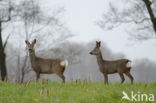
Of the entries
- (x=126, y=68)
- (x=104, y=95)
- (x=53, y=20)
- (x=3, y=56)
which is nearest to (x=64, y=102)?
(x=104, y=95)

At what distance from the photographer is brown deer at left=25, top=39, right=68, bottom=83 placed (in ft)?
36.6

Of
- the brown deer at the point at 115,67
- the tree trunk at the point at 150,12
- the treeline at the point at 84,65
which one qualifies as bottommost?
the treeline at the point at 84,65

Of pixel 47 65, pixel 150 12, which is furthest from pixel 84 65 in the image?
pixel 47 65

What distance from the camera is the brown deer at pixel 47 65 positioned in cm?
1116

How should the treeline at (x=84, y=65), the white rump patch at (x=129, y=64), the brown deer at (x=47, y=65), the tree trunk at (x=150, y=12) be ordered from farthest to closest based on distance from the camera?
the treeline at (x=84, y=65), the tree trunk at (x=150, y=12), the brown deer at (x=47, y=65), the white rump patch at (x=129, y=64)

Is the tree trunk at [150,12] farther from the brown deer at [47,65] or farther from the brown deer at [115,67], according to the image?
the brown deer at [47,65]

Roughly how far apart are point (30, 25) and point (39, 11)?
61.1 inches

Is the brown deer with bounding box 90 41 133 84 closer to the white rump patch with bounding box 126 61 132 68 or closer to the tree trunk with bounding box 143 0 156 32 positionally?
the white rump patch with bounding box 126 61 132 68

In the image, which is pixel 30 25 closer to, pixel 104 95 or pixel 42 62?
pixel 42 62

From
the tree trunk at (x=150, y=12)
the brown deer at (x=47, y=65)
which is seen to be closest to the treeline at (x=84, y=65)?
the tree trunk at (x=150, y=12)

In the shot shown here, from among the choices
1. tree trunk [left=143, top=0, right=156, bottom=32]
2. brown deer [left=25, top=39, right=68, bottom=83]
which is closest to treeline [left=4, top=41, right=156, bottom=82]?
tree trunk [left=143, top=0, right=156, bottom=32]

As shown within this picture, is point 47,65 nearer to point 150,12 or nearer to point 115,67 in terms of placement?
point 115,67

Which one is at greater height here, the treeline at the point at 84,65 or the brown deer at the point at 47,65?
the brown deer at the point at 47,65

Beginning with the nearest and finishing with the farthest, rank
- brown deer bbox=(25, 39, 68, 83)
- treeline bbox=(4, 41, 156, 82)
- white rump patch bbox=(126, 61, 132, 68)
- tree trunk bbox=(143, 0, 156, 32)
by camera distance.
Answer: white rump patch bbox=(126, 61, 132, 68) → brown deer bbox=(25, 39, 68, 83) → tree trunk bbox=(143, 0, 156, 32) → treeline bbox=(4, 41, 156, 82)
